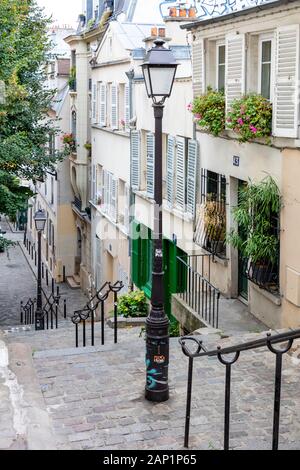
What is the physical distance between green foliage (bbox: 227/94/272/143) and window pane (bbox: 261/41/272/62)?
0.70 meters

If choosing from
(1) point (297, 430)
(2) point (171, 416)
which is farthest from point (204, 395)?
(1) point (297, 430)

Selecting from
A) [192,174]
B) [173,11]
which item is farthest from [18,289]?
[192,174]

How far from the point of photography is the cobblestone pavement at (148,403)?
6.67m

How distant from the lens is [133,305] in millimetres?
16453

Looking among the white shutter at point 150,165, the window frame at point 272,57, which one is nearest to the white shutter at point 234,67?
the window frame at point 272,57

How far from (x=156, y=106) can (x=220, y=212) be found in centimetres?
558

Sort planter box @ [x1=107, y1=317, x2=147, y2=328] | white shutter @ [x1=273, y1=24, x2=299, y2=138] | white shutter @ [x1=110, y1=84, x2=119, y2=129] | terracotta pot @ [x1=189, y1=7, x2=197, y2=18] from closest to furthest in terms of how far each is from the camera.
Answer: white shutter @ [x1=273, y1=24, x2=299, y2=138], planter box @ [x1=107, y1=317, x2=147, y2=328], terracotta pot @ [x1=189, y1=7, x2=197, y2=18], white shutter @ [x1=110, y1=84, x2=119, y2=129]

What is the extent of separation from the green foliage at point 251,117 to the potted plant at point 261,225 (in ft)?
2.38

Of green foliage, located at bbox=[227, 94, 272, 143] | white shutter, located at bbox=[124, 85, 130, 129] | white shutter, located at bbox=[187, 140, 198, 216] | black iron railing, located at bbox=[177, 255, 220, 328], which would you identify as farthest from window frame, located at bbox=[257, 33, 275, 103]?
white shutter, located at bbox=[124, 85, 130, 129]

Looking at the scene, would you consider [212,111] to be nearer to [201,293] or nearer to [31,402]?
[201,293]

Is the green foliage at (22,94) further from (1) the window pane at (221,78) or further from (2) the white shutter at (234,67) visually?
(2) the white shutter at (234,67)

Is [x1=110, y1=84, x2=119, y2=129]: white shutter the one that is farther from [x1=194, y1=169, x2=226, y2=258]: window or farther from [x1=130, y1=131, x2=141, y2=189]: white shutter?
[x1=194, y1=169, x2=226, y2=258]: window

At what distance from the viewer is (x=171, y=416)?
23.9 ft

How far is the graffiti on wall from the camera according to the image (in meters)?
13.3
